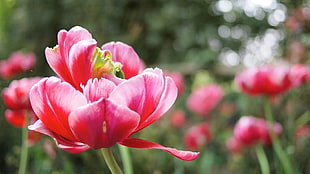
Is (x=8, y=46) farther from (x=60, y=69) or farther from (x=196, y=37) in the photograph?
(x=60, y=69)

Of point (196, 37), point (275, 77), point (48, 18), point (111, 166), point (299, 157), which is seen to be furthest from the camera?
point (48, 18)

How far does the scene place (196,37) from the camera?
4.20 metres

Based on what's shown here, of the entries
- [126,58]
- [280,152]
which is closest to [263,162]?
[280,152]

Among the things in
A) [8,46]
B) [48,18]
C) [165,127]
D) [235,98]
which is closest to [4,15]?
[48,18]

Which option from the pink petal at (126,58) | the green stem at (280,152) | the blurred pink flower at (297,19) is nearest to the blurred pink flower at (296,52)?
the blurred pink flower at (297,19)

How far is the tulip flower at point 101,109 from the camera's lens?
1.22ft

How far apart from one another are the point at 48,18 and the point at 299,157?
11.5 feet

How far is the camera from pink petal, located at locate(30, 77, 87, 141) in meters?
0.39

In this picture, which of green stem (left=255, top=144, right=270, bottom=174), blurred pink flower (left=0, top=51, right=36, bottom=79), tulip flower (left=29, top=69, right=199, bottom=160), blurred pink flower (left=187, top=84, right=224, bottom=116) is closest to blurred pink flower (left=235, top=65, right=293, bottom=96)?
green stem (left=255, top=144, right=270, bottom=174)

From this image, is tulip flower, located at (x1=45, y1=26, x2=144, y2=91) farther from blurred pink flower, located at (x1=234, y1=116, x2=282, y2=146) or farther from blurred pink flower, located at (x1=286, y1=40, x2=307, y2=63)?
blurred pink flower, located at (x1=286, y1=40, x2=307, y2=63)

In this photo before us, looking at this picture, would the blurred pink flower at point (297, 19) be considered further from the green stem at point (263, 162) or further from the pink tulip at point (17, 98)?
the pink tulip at point (17, 98)

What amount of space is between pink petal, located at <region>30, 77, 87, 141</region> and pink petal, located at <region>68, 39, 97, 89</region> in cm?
2

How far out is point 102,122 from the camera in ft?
1.24

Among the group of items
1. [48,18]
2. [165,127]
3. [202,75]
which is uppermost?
[48,18]
